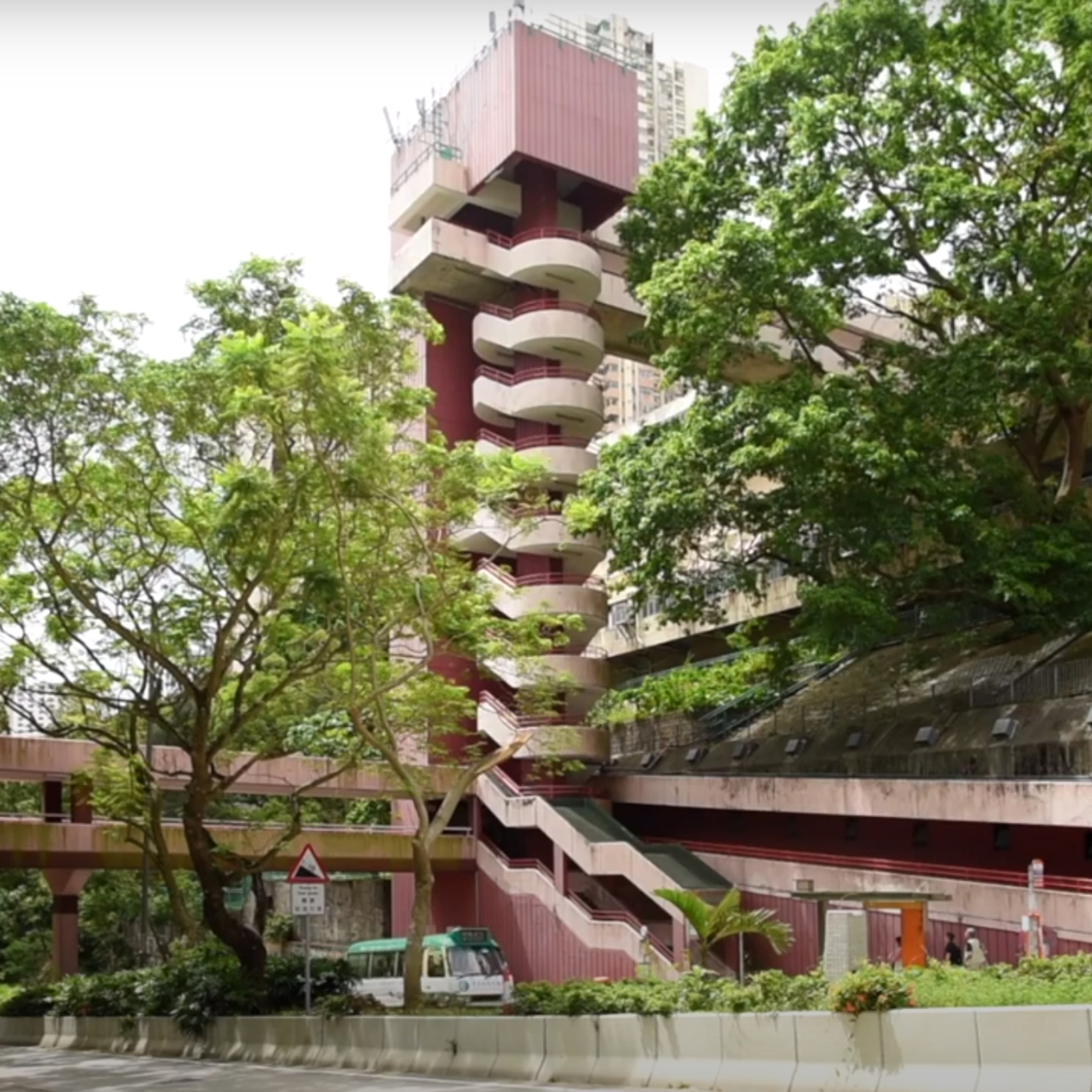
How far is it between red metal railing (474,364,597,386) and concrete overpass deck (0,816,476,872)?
40.6 ft

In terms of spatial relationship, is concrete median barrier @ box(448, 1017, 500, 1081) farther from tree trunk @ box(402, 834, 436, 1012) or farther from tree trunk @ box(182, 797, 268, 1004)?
tree trunk @ box(182, 797, 268, 1004)

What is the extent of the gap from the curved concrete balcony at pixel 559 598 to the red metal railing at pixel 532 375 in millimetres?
5085

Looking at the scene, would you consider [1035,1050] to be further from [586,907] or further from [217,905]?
Answer: [586,907]

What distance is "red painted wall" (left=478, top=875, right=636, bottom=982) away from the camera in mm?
33844

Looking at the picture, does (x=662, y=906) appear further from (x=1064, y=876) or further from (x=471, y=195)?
(x=471, y=195)

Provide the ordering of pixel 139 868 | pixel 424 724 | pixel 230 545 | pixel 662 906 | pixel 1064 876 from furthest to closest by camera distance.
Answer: pixel 139 868 < pixel 662 906 < pixel 424 724 < pixel 1064 876 < pixel 230 545

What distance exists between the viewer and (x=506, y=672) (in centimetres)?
3591

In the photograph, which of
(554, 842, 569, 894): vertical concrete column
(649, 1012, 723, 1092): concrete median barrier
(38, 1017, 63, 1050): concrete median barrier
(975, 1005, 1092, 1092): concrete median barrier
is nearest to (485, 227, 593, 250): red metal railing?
(554, 842, 569, 894): vertical concrete column

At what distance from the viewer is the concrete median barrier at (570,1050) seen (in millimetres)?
15312

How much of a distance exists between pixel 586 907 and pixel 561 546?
9243 mm

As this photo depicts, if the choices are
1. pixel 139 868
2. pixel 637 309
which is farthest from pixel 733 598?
pixel 139 868

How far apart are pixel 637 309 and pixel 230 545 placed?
2372 centimetres

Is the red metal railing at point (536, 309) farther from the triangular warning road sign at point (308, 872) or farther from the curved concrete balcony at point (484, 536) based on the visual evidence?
the triangular warning road sign at point (308, 872)

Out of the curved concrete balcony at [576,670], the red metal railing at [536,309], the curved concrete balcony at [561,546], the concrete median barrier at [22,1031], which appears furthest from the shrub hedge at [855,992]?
the red metal railing at [536,309]
